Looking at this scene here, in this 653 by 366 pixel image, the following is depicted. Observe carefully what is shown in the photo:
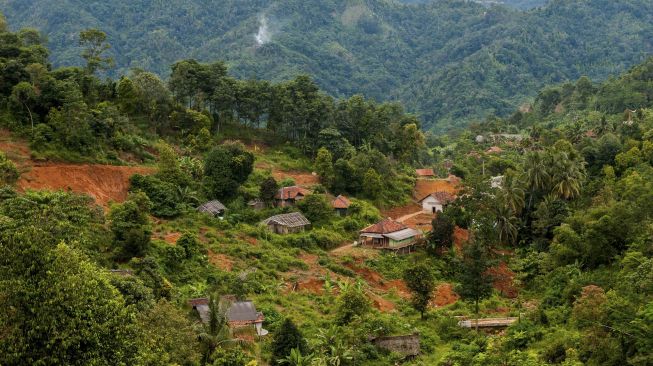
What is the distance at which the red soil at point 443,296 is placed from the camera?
38.7m

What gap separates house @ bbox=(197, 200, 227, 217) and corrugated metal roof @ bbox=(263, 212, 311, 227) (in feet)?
9.87

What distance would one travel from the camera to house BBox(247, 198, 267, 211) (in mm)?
47750

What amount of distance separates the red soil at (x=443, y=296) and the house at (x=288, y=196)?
43.5 feet

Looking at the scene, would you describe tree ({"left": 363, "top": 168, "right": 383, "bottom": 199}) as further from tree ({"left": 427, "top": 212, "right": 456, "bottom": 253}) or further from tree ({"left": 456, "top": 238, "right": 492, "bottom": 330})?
tree ({"left": 456, "top": 238, "right": 492, "bottom": 330})

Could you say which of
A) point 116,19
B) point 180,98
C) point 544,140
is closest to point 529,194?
point 544,140

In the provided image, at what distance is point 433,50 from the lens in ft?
626

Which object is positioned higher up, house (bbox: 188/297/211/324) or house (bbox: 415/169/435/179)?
house (bbox: 188/297/211/324)

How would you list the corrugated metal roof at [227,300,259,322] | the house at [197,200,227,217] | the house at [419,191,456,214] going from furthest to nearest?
the house at [419,191,456,214], the house at [197,200,227,217], the corrugated metal roof at [227,300,259,322]

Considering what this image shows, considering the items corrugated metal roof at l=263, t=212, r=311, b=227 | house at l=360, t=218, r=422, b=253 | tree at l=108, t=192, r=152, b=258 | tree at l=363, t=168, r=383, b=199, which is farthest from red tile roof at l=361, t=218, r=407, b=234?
tree at l=108, t=192, r=152, b=258

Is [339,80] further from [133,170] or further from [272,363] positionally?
[272,363]

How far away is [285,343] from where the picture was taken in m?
27.4

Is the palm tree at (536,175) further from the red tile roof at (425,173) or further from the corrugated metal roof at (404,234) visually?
the red tile roof at (425,173)

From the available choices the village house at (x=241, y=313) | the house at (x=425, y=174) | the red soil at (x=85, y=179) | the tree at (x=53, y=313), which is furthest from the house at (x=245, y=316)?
the house at (x=425, y=174)

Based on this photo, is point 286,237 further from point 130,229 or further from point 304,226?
point 130,229
